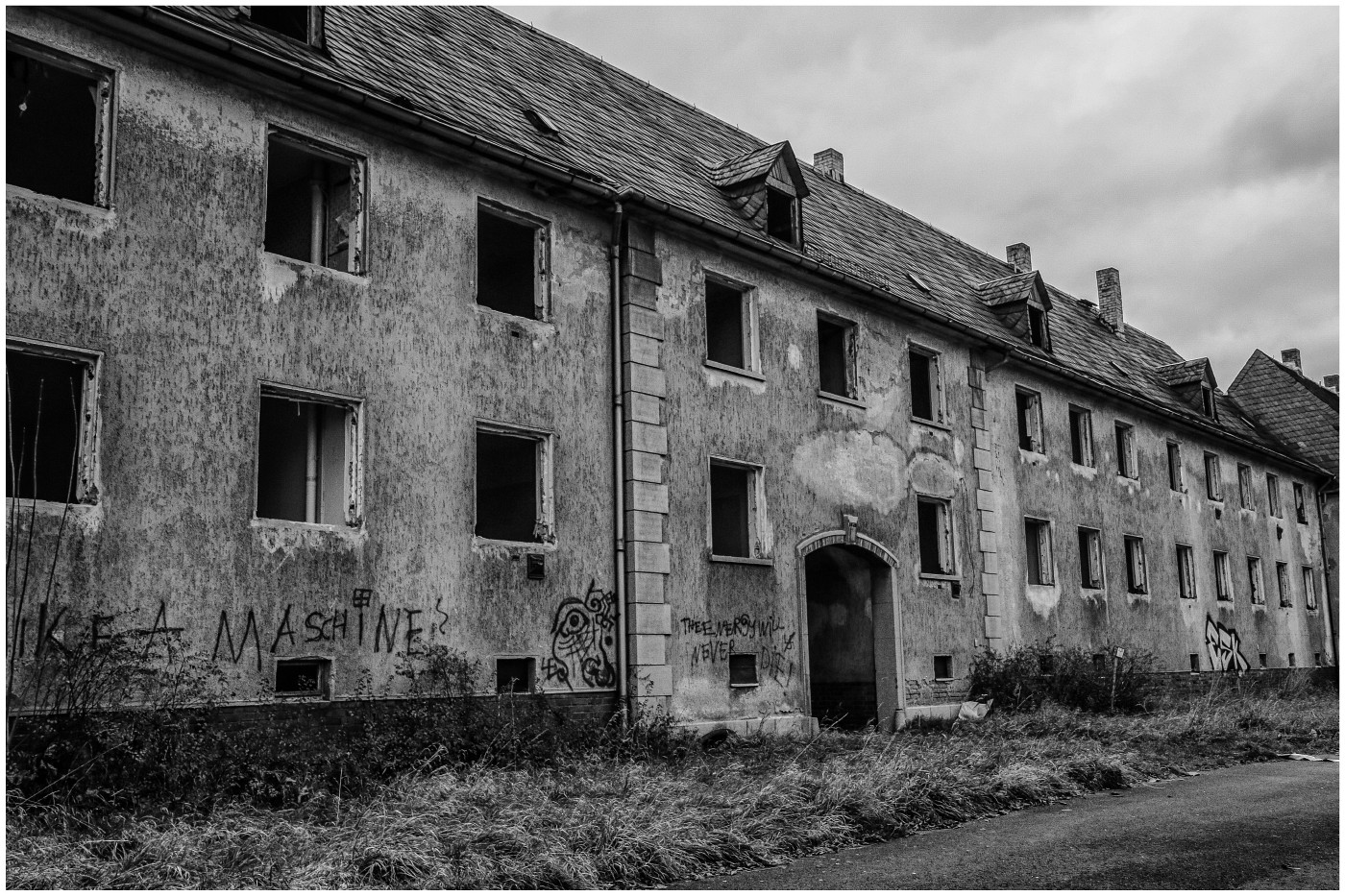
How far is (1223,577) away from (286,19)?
23.0 metres

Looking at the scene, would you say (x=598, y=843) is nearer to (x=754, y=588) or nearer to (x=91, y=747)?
(x=91, y=747)

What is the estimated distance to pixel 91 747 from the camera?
29.5ft

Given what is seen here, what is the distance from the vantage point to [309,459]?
1162 centimetres

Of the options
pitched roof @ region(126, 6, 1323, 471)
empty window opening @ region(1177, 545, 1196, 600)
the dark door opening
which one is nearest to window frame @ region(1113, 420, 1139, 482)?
pitched roof @ region(126, 6, 1323, 471)

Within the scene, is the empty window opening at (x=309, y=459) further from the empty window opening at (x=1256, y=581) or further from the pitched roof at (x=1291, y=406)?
the pitched roof at (x=1291, y=406)

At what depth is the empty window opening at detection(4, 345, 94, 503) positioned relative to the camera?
31.3 feet

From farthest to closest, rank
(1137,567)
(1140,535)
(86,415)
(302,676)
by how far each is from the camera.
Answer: (1140,535), (1137,567), (302,676), (86,415)

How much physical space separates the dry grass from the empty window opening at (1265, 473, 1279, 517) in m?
19.0

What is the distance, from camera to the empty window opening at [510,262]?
44.9 ft

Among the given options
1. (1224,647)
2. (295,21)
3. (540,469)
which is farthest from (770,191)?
(1224,647)

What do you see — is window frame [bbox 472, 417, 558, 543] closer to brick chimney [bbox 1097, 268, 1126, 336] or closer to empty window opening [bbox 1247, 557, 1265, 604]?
empty window opening [bbox 1247, 557, 1265, 604]

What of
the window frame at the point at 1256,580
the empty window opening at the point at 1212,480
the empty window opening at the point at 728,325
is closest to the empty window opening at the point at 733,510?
the empty window opening at the point at 728,325

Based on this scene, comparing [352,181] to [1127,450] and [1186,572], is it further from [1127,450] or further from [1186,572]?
[1186,572]

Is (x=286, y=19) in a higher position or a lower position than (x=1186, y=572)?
higher
